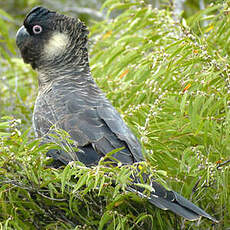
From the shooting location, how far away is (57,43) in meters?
4.36

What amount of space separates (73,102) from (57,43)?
2.77ft

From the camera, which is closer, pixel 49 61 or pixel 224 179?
pixel 224 179

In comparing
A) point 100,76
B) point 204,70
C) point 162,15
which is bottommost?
point 100,76

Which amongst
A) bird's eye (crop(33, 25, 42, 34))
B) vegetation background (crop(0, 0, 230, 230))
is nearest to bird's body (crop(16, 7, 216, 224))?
bird's eye (crop(33, 25, 42, 34))

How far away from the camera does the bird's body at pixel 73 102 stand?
332 centimetres

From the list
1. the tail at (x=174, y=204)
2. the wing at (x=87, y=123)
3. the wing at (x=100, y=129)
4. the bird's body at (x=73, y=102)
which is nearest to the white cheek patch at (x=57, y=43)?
the bird's body at (x=73, y=102)

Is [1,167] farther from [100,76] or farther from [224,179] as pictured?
[100,76]

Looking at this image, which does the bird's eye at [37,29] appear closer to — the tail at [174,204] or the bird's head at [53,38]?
the bird's head at [53,38]

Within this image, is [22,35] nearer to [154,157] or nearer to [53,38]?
[53,38]

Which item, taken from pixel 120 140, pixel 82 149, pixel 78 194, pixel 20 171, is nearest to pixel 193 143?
pixel 120 140

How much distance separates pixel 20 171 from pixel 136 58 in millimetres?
1952

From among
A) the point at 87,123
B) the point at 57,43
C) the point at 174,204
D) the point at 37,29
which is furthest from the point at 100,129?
the point at 37,29

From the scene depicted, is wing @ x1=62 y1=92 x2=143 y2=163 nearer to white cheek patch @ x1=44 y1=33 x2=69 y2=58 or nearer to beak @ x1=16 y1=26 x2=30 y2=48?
white cheek patch @ x1=44 y1=33 x2=69 y2=58

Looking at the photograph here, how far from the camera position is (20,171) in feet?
8.79
